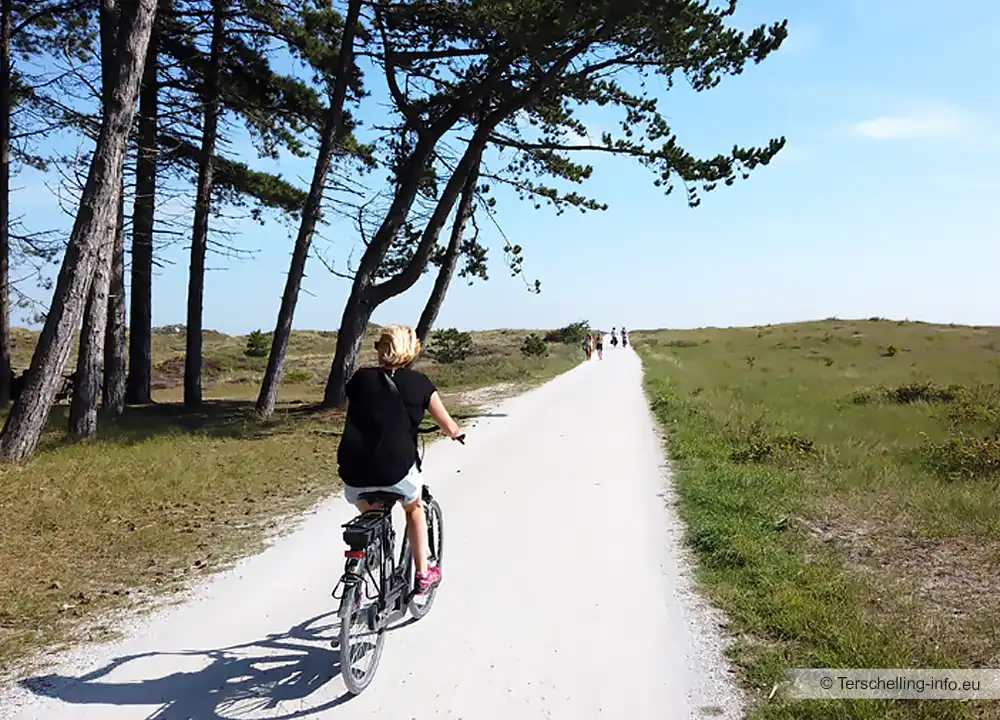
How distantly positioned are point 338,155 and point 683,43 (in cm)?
832

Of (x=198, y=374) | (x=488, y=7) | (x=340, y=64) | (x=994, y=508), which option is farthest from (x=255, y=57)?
(x=994, y=508)

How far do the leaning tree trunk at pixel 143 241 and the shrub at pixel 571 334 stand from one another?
47.7 meters

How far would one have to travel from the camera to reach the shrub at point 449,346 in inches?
1704

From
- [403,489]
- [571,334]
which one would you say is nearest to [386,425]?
[403,489]

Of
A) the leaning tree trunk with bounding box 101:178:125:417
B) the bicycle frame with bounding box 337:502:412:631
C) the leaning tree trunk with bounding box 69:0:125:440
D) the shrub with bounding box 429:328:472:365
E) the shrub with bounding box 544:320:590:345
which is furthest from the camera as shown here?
the shrub with bounding box 544:320:590:345

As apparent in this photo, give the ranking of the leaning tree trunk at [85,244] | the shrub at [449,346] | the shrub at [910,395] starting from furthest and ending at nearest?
the shrub at [449,346]
the shrub at [910,395]
the leaning tree trunk at [85,244]

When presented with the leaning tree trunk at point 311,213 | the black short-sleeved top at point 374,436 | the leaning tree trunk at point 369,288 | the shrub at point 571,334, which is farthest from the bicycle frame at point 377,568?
the shrub at point 571,334

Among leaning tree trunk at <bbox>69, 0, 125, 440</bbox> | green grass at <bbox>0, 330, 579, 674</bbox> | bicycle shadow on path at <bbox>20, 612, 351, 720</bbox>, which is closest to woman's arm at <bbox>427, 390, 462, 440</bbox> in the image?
bicycle shadow on path at <bbox>20, 612, 351, 720</bbox>

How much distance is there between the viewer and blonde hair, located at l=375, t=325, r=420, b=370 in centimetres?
460

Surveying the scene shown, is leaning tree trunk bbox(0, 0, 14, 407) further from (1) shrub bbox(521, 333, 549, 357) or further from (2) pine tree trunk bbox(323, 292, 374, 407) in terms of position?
(1) shrub bbox(521, 333, 549, 357)

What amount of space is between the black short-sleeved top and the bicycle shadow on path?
3.78ft

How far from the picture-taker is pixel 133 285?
18.3 m

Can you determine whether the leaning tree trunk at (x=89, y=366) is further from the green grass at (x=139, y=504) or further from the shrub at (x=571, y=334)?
the shrub at (x=571, y=334)

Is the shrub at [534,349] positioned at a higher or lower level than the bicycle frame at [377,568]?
higher
